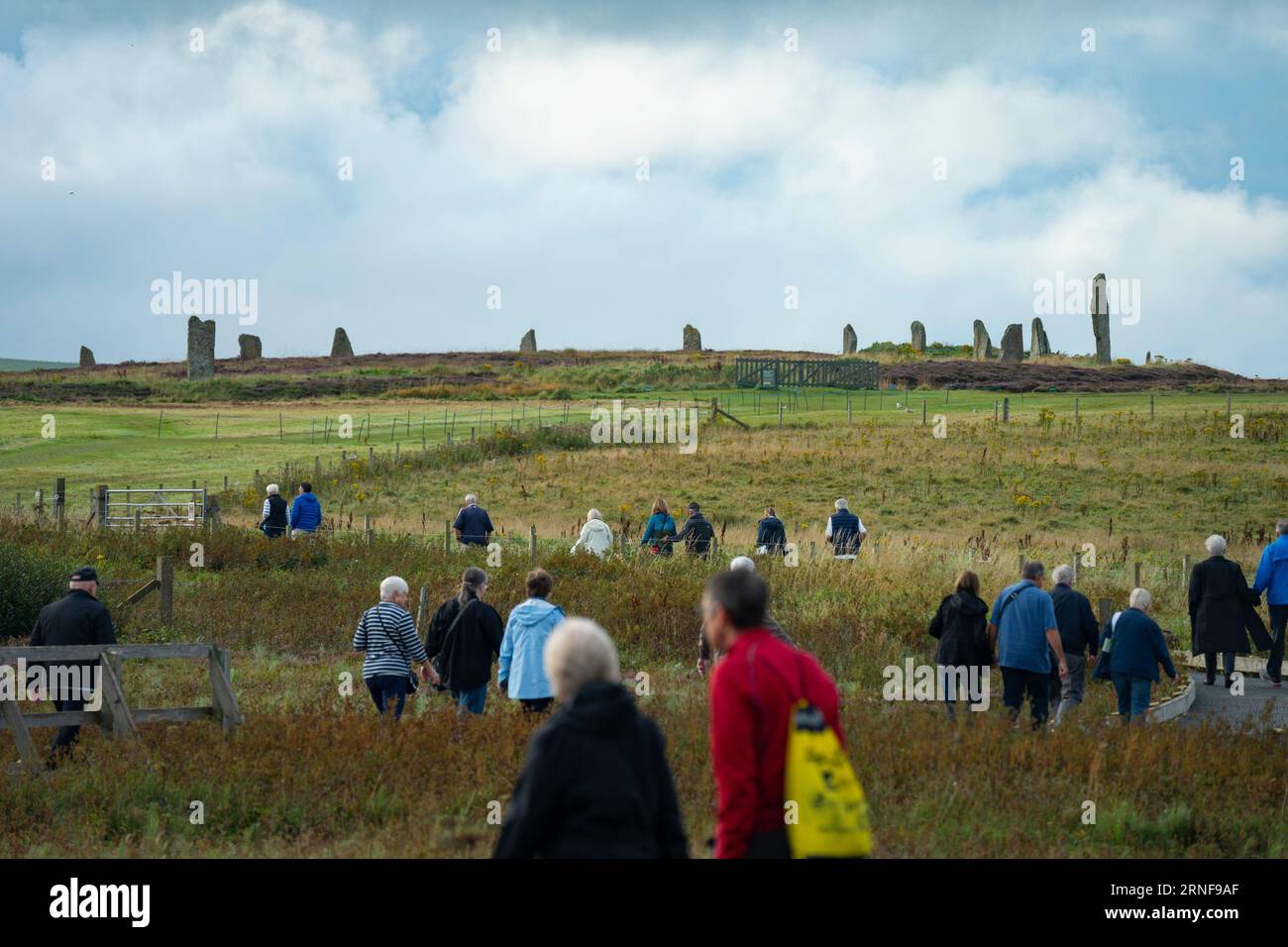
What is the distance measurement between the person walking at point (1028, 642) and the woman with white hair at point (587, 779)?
769 cm

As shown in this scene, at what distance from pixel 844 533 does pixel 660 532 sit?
356 centimetres

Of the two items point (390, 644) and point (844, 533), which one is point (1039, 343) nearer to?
point (844, 533)

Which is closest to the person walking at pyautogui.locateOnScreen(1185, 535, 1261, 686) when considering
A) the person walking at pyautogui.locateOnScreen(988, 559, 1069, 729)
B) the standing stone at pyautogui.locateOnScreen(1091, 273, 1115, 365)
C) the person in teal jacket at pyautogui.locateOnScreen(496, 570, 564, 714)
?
the person walking at pyautogui.locateOnScreen(988, 559, 1069, 729)

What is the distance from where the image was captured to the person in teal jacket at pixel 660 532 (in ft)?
75.2

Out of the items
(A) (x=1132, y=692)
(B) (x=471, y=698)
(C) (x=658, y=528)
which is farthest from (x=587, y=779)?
(C) (x=658, y=528)

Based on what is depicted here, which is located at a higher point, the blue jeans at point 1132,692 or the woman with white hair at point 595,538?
the woman with white hair at point 595,538

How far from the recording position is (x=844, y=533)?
2422 cm

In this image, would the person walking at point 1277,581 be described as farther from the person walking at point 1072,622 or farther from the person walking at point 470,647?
the person walking at point 470,647

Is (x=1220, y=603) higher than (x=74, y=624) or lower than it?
lower

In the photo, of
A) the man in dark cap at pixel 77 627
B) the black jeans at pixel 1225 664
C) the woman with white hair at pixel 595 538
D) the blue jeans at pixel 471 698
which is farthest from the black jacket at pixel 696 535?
the man in dark cap at pixel 77 627

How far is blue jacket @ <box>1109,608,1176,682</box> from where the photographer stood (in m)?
12.1

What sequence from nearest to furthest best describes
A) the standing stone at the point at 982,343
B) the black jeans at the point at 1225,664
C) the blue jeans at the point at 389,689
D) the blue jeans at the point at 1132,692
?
the blue jeans at the point at 389,689
the blue jeans at the point at 1132,692
the black jeans at the point at 1225,664
the standing stone at the point at 982,343

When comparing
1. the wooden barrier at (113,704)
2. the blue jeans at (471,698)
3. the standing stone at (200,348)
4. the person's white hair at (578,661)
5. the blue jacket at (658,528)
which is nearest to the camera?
the person's white hair at (578,661)
